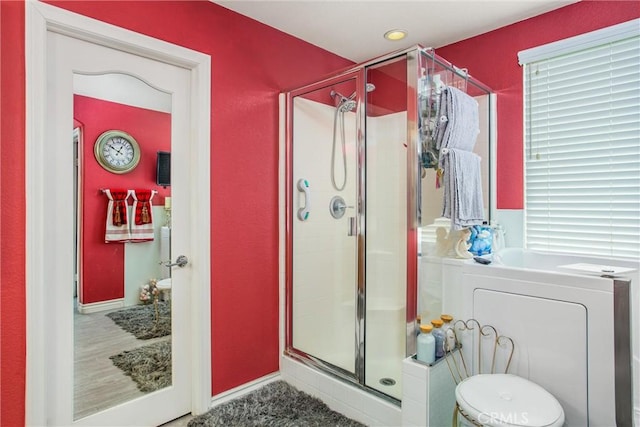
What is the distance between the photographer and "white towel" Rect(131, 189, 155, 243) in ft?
6.60

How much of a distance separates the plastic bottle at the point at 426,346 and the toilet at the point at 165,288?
4.57 feet

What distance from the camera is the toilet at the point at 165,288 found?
209 cm

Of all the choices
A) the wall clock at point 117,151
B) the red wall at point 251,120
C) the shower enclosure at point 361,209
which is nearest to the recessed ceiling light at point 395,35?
the red wall at point 251,120

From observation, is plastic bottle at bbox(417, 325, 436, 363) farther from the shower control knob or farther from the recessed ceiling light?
the recessed ceiling light

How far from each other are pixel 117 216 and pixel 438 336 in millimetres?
1786

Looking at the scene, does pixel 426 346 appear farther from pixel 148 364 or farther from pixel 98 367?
pixel 98 367

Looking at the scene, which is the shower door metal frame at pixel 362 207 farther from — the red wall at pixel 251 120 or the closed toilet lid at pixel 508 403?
the closed toilet lid at pixel 508 403

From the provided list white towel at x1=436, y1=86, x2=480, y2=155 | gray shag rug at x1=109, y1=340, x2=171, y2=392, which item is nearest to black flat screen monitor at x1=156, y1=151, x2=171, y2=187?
gray shag rug at x1=109, y1=340, x2=171, y2=392

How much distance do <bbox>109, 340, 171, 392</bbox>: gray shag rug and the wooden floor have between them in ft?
0.09

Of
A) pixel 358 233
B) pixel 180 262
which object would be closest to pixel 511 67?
pixel 358 233

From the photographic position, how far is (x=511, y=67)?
8.14 feet

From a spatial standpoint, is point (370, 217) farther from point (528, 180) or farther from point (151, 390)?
point (151, 390)

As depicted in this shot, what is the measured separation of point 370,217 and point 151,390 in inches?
61.5

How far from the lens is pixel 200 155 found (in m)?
2.13
